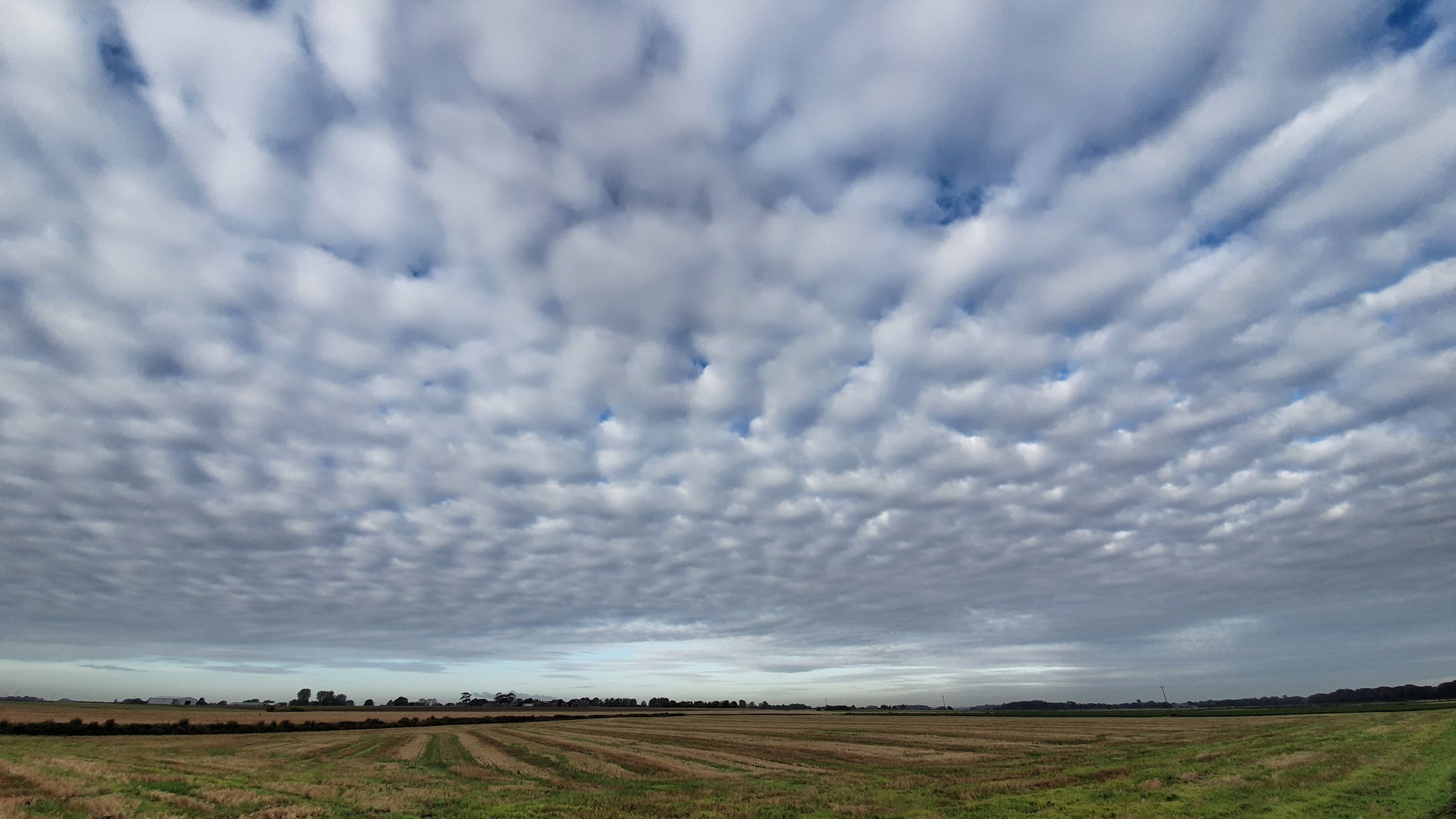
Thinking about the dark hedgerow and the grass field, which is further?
the dark hedgerow

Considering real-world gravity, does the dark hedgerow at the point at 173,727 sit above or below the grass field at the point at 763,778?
below

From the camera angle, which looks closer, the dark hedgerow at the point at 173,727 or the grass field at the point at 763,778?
the grass field at the point at 763,778

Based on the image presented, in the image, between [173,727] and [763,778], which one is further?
[173,727]

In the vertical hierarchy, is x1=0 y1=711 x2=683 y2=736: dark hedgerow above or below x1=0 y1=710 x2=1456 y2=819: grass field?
below

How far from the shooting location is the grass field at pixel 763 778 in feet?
84.5

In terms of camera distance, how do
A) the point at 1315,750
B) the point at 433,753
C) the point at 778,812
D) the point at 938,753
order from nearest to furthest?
the point at 778,812 → the point at 1315,750 → the point at 938,753 → the point at 433,753

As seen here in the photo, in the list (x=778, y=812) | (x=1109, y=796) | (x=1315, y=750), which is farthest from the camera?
(x=1315, y=750)

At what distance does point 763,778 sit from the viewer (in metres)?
36.1

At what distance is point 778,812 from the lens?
2553 centimetres

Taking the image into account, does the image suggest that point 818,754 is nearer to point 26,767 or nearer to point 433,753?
point 433,753

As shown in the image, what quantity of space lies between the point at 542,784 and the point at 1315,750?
53.1 m

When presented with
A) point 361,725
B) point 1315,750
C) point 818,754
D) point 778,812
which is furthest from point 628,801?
point 361,725

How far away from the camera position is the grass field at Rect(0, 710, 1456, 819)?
84.5ft

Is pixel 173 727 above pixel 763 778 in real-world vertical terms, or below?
below
